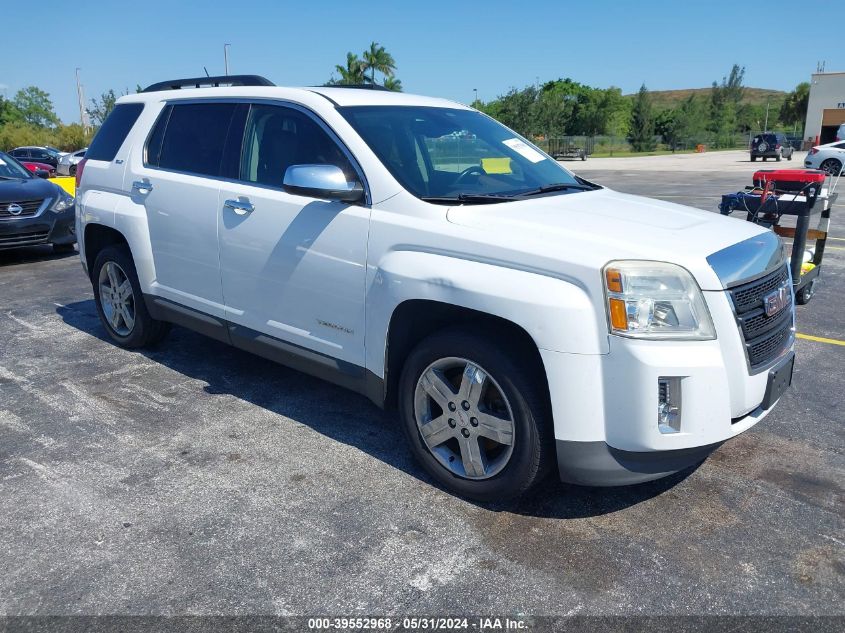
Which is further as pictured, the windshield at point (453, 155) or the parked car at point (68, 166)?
the parked car at point (68, 166)

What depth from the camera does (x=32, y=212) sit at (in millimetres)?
9609

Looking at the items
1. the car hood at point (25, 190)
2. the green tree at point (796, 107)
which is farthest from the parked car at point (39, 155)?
the green tree at point (796, 107)

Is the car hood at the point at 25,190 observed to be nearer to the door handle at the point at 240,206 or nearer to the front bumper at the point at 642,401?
the door handle at the point at 240,206

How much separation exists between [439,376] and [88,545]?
5.46ft

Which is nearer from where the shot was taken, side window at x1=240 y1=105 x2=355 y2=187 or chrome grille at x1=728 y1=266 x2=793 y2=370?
chrome grille at x1=728 y1=266 x2=793 y2=370

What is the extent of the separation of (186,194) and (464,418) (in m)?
2.48

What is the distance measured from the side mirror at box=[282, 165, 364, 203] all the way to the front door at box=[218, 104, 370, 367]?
0.10 meters

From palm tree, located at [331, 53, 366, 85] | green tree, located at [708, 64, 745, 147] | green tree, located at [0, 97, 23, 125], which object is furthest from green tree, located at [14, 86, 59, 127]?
green tree, located at [708, 64, 745, 147]

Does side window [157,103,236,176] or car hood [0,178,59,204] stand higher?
side window [157,103,236,176]

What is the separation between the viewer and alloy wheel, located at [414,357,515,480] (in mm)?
3209

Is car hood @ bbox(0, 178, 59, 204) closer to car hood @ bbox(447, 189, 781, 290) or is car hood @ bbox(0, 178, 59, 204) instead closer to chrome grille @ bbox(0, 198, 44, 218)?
chrome grille @ bbox(0, 198, 44, 218)

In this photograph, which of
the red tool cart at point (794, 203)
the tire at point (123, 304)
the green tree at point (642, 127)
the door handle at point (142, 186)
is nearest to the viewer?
the door handle at point (142, 186)

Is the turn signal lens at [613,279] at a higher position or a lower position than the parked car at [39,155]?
lower

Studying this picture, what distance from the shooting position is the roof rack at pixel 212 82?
186 inches
